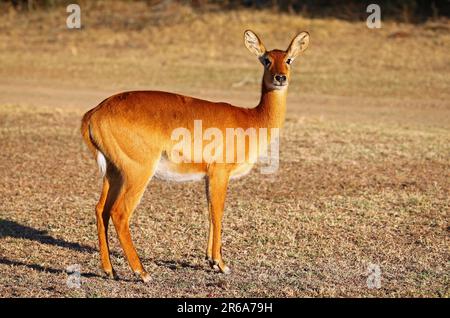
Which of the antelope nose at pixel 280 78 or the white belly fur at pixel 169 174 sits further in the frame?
the antelope nose at pixel 280 78

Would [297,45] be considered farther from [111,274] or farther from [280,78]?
[111,274]

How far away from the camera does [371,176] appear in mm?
10172

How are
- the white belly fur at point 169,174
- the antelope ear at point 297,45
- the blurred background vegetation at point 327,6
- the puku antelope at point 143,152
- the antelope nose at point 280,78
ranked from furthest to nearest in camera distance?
the blurred background vegetation at point 327,6, the antelope ear at point 297,45, the antelope nose at point 280,78, the white belly fur at point 169,174, the puku antelope at point 143,152

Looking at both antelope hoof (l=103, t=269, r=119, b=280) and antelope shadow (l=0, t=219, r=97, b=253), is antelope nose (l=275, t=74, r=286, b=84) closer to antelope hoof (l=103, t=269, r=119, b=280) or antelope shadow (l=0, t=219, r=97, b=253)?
antelope hoof (l=103, t=269, r=119, b=280)

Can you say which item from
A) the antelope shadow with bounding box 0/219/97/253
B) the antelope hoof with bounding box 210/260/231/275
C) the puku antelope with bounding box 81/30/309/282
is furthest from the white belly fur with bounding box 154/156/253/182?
the antelope shadow with bounding box 0/219/97/253

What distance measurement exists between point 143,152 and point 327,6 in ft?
70.6

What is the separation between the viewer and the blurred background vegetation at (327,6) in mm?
25016

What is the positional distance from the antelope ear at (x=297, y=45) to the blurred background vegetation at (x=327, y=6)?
18.2 m

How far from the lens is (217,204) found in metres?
6.36

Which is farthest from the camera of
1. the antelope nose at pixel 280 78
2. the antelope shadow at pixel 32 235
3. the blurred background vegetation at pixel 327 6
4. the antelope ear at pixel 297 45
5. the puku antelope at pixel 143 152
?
the blurred background vegetation at pixel 327 6

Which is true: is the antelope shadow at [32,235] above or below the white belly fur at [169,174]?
below

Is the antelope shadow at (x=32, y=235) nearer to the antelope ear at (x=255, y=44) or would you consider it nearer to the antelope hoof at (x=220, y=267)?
the antelope hoof at (x=220, y=267)

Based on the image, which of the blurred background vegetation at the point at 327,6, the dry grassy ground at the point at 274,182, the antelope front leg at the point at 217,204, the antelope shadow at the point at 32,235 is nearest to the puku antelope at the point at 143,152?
the antelope front leg at the point at 217,204
